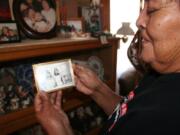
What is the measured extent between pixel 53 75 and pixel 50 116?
269 millimetres

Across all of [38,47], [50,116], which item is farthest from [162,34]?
[38,47]

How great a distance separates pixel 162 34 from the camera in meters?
0.65

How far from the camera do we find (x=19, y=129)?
1221 millimetres

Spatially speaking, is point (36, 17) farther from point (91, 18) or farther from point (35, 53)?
point (91, 18)

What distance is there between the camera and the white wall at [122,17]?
2389 millimetres

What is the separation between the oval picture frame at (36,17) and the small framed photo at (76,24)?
0.21 metres

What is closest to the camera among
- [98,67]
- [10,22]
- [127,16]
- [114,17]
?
[10,22]

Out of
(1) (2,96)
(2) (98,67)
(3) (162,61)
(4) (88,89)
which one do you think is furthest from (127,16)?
(3) (162,61)

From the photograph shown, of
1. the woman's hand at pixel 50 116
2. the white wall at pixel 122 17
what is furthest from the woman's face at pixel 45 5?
the white wall at pixel 122 17

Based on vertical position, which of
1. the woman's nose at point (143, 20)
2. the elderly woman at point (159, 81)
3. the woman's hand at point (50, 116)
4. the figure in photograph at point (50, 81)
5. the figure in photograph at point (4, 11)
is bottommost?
the woman's hand at point (50, 116)

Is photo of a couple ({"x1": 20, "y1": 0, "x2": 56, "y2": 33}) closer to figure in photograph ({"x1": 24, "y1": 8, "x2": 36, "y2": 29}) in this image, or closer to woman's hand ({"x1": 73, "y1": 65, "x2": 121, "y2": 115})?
Answer: figure in photograph ({"x1": 24, "y1": 8, "x2": 36, "y2": 29})

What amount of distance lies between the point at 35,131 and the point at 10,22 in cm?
68

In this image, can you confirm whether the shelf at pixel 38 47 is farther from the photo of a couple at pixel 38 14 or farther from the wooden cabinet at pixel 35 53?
the photo of a couple at pixel 38 14

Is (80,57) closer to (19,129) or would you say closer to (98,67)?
(98,67)
